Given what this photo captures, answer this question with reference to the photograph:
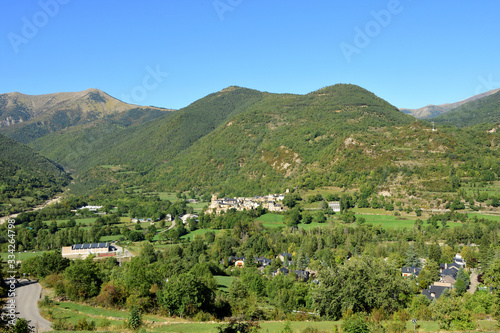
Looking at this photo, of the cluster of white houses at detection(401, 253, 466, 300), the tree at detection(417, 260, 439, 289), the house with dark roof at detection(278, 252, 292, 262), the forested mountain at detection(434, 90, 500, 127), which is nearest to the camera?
the cluster of white houses at detection(401, 253, 466, 300)

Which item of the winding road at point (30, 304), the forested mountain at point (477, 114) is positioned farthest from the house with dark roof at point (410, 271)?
the forested mountain at point (477, 114)

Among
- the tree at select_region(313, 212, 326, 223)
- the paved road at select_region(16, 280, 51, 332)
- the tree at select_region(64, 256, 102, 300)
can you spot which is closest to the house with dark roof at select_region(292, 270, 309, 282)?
the tree at select_region(64, 256, 102, 300)

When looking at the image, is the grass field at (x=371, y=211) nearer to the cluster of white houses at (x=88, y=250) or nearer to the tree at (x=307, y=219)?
the tree at (x=307, y=219)

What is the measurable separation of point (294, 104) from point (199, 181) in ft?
152

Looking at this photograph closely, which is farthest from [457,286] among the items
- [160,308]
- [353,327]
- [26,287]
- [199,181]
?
[199,181]

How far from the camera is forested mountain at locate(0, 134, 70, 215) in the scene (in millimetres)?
88787

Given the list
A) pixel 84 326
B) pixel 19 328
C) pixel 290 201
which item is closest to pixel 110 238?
pixel 290 201

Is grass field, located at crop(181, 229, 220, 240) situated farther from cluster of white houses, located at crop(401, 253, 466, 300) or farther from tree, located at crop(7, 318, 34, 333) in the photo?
tree, located at crop(7, 318, 34, 333)

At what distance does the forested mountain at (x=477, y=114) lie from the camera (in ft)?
514

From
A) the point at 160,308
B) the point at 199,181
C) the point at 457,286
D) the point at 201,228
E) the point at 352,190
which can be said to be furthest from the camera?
the point at 199,181

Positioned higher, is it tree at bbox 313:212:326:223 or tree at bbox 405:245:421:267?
tree at bbox 313:212:326:223

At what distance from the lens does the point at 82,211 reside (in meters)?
78.7

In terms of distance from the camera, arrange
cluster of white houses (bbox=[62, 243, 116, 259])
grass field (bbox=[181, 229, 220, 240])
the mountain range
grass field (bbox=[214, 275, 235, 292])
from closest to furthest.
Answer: grass field (bbox=[214, 275, 235, 292]) → cluster of white houses (bbox=[62, 243, 116, 259]) → grass field (bbox=[181, 229, 220, 240]) → the mountain range

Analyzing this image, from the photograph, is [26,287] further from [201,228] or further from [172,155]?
[172,155]
